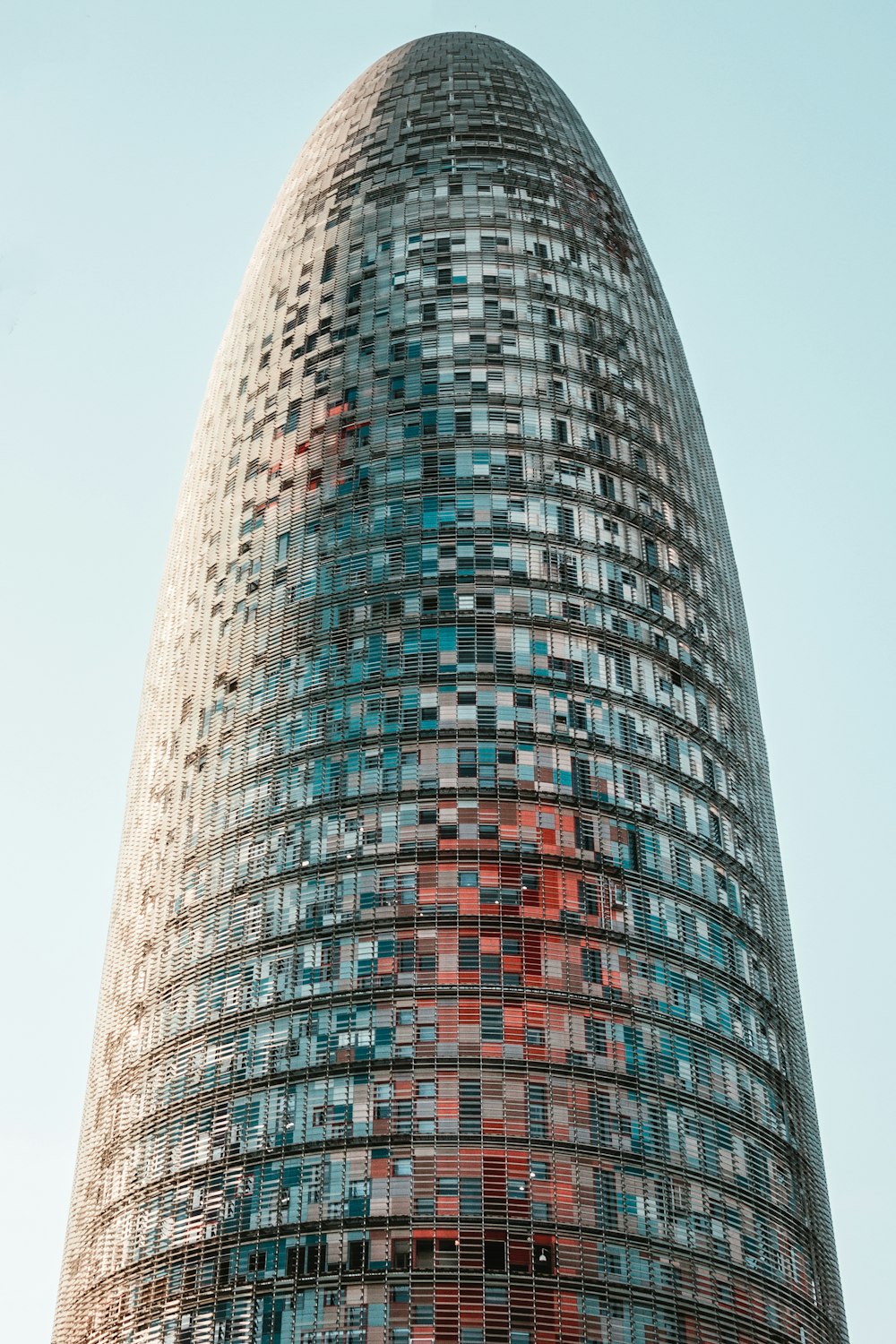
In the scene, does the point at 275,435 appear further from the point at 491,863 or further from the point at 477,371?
the point at 491,863

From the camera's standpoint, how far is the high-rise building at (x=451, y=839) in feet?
358

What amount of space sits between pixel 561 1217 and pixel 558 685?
39231mm

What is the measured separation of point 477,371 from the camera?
14762cm

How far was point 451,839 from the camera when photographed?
12275cm

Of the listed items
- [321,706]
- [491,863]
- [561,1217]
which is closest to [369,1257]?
→ [561,1217]

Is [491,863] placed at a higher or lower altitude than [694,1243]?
higher

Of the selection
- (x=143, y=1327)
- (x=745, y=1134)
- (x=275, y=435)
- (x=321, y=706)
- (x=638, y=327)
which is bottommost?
(x=143, y=1327)

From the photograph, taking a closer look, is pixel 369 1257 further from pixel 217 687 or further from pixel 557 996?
pixel 217 687

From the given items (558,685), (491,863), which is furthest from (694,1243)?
(558,685)

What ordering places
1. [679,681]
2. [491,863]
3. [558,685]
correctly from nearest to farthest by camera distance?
[491,863] → [558,685] → [679,681]

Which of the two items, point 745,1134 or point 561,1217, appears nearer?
point 561,1217

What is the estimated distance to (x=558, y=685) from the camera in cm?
13088

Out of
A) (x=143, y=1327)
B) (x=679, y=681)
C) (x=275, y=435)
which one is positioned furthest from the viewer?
(x=275, y=435)

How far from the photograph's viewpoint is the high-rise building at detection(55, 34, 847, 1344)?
10919 centimetres
